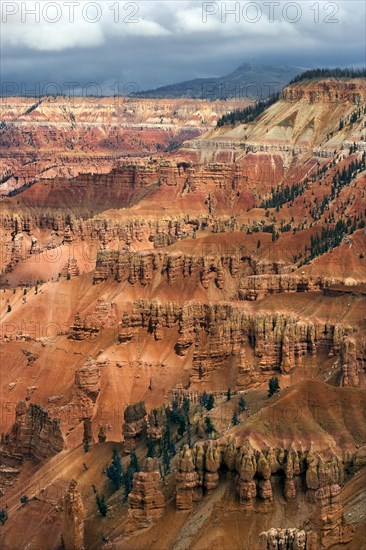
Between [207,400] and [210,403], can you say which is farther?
[207,400]

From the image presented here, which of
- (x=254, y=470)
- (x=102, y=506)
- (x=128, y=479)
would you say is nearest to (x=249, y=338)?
(x=128, y=479)

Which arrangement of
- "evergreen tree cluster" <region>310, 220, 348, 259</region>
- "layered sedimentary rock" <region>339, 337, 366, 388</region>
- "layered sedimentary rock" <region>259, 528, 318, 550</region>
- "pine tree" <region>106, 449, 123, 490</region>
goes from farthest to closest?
"evergreen tree cluster" <region>310, 220, 348, 259</region>
"layered sedimentary rock" <region>339, 337, 366, 388</region>
"pine tree" <region>106, 449, 123, 490</region>
"layered sedimentary rock" <region>259, 528, 318, 550</region>

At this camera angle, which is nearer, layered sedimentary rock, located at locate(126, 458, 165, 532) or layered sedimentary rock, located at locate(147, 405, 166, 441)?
layered sedimentary rock, located at locate(126, 458, 165, 532)

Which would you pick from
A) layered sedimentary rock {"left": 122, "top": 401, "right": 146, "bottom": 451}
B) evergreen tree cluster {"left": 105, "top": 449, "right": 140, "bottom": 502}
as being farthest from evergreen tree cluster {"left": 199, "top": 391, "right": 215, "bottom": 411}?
evergreen tree cluster {"left": 105, "top": 449, "right": 140, "bottom": 502}

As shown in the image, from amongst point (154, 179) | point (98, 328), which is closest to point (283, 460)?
point (98, 328)

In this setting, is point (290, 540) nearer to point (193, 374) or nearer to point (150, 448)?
point (150, 448)

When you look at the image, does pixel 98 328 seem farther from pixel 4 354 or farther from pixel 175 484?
pixel 175 484

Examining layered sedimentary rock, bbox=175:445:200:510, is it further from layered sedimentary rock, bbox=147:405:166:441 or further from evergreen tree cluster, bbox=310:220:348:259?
evergreen tree cluster, bbox=310:220:348:259

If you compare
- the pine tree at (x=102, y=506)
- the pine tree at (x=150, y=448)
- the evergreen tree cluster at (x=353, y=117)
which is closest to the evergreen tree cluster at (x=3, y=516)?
the pine tree at (x=102, y=506)
